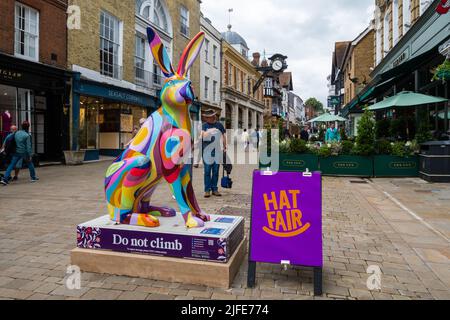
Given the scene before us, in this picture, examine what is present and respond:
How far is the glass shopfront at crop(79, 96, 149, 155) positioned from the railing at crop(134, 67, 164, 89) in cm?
168

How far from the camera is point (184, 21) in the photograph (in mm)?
A: 25547

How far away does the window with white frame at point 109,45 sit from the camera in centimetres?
1700

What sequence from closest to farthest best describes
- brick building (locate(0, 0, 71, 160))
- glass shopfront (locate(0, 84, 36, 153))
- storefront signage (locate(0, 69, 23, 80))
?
storefront signage (locate(0, 69, 23, 80)) < brick building (locate(0, 0, 71, 160)) < glass shopfront (locate(0, 84, 36, 153))

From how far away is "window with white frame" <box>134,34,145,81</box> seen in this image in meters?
20.4

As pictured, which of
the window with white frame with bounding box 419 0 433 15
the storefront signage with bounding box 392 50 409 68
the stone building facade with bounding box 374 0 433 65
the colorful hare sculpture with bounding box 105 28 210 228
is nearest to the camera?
the colorful hare sculpture with bounding box 105 28 210 228

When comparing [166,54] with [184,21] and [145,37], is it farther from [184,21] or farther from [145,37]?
[184,21]

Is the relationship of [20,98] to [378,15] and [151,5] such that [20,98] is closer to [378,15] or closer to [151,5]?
[151,5]

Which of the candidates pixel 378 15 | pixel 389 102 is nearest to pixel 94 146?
pixel 389 102

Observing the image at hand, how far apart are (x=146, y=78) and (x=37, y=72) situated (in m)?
8.60

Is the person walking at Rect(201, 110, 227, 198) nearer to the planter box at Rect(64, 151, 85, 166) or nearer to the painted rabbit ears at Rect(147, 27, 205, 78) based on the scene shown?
the painted rabbit ears at Rect(147, 27, 205, 78)

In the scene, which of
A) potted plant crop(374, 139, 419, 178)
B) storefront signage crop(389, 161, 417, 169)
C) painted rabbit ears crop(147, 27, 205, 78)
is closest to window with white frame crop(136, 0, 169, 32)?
potted plant crop(374, 139, 419, 178)

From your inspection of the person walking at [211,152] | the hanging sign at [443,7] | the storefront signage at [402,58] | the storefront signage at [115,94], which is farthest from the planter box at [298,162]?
the storefront signage at [115,94]

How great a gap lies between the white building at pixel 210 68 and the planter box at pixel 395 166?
19231 mm

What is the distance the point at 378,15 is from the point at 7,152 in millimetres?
22815
